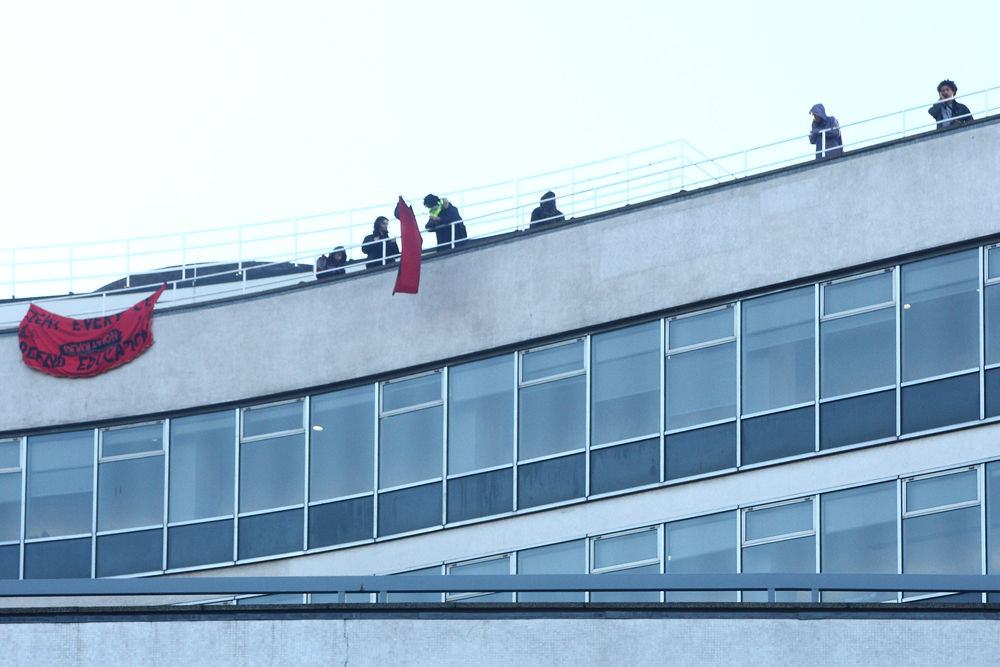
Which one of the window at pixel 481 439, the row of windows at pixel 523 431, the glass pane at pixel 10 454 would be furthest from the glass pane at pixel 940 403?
the glass pane at pixel 10 454

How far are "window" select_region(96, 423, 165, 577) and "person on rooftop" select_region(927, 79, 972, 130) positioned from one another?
38.5 ft

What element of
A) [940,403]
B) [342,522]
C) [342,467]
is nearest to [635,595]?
[940,403]

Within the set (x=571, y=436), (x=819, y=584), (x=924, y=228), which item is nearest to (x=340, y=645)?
(x=819, y=584)

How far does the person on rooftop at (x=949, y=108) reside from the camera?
61.0 feet

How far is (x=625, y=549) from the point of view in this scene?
1953 centimetres

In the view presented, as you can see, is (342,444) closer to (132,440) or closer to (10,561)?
(132,440)

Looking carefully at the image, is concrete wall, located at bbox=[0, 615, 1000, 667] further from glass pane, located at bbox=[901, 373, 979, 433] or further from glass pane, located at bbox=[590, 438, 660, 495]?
glass pane, located at bbox=[590, 438, 660, 495]

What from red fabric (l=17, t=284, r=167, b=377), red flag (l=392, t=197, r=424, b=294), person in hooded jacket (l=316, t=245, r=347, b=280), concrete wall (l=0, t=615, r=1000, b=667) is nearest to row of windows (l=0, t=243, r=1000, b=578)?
red fabric (l=17, t=284, r=167, b=377)

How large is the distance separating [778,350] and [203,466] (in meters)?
8.54

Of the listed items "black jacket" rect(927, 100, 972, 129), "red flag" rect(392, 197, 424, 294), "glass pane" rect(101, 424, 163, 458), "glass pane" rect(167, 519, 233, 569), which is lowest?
"glass pane" rect(167, 519, 233, 569)

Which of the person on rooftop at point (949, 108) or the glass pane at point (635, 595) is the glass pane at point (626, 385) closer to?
the glass pane at point (635, 595)

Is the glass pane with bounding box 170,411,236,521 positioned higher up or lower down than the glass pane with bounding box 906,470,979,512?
higher up

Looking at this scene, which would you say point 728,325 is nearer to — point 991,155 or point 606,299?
point 606,299

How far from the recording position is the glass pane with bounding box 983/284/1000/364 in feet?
58.4
